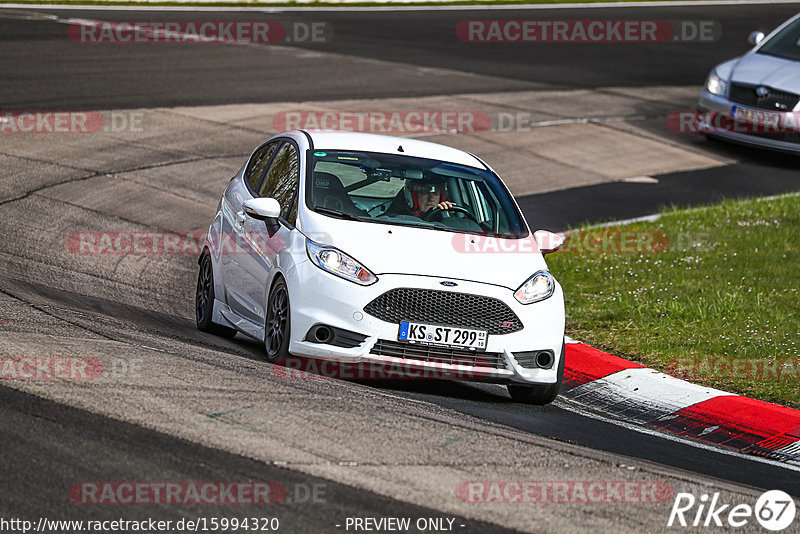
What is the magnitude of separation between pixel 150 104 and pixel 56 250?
804 centimetres

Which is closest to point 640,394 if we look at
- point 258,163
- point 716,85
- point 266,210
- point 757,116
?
point 266,210

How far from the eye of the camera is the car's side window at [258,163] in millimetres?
10250

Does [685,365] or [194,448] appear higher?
[194,448]

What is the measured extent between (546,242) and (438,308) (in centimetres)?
138

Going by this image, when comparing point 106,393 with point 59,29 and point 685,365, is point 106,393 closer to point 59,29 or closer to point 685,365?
point 685,365

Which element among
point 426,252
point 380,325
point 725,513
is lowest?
point 725,513

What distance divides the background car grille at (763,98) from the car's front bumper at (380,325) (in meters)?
12.1

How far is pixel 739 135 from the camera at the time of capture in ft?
65.1

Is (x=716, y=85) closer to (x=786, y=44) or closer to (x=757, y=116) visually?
(x=757, y=116)

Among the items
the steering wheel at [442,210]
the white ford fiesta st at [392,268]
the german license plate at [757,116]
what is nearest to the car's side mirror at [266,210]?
the white ford fiesta st at [392,268]

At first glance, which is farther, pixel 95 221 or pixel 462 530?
pixel 95 221

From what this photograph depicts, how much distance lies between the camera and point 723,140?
2044 centimetres

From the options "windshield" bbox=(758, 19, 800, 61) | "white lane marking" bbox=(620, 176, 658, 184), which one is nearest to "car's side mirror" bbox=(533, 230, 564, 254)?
"white lane marking" bbox=(620, 176, 658, 184)

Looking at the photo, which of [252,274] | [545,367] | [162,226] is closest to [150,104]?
[162,226]
